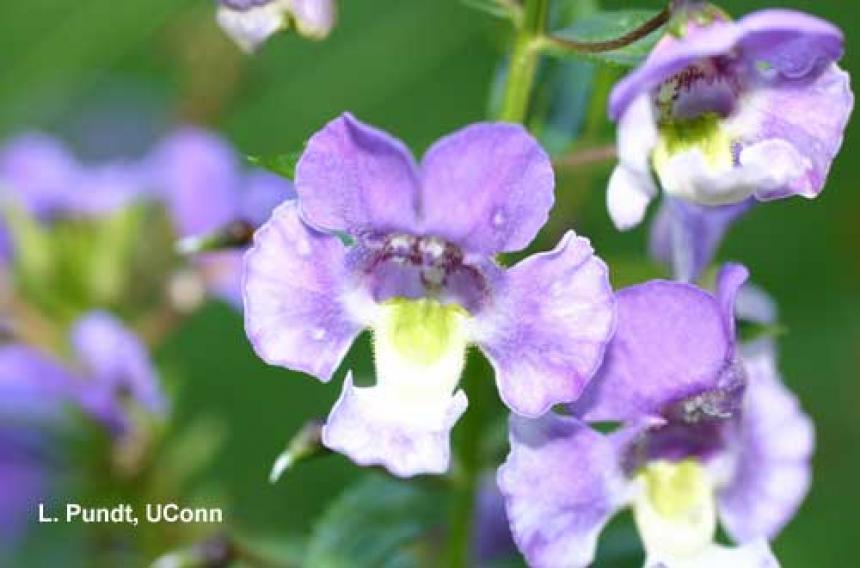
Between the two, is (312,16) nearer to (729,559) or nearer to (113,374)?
(729,559)

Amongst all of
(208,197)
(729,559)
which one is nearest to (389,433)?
(729,559)

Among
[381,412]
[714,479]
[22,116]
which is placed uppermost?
[381,412]

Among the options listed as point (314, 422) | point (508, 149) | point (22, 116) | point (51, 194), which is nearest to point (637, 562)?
point (314, 422)

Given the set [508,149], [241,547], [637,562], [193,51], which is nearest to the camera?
[508,149]

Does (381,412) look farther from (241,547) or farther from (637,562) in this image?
(637,562)

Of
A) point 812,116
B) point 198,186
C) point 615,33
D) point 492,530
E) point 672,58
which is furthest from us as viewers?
point 198,186

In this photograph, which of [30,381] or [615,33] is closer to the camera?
[615,33]
